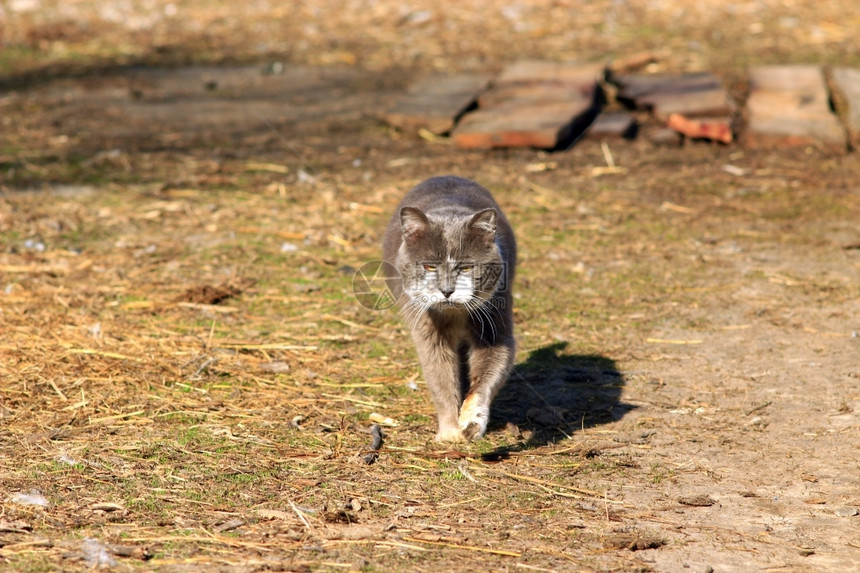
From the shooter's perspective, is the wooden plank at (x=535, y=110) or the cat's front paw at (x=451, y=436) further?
the wooden plank at (x=535, y=110)

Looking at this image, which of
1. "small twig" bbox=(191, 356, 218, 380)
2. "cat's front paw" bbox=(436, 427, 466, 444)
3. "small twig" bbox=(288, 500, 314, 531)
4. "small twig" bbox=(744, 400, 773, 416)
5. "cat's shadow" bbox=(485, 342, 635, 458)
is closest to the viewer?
"small twig" bbox=(288, 500, 314, 531)

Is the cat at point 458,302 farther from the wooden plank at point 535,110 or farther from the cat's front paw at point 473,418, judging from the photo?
the wooden plank at point 535,110

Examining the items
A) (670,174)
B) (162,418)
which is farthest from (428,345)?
(670,174)

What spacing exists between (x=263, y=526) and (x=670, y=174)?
21.3 feet

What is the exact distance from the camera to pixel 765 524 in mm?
4035

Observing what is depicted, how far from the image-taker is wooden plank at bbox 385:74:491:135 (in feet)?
33.0

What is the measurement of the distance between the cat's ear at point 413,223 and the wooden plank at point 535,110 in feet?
16.5

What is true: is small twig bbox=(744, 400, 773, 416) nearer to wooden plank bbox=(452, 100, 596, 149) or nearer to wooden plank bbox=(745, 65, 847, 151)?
wooden plank bbox=(452, 100, 596, 149)

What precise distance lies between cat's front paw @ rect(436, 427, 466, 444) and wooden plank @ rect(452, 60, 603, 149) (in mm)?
5211

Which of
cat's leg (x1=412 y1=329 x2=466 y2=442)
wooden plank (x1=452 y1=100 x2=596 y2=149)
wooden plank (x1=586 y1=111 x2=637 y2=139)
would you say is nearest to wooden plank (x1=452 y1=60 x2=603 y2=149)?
wooden plank (x1=452 y1=100 x2=596 y2=149)

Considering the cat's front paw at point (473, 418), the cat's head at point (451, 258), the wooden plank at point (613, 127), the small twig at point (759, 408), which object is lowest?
the small twig at point (759, 408)

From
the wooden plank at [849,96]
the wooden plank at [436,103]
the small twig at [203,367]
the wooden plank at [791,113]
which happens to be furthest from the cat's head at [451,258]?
the wooden plank at [849,96]

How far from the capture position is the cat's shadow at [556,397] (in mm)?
5109

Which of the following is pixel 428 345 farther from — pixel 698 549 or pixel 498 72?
pixel 498 72
